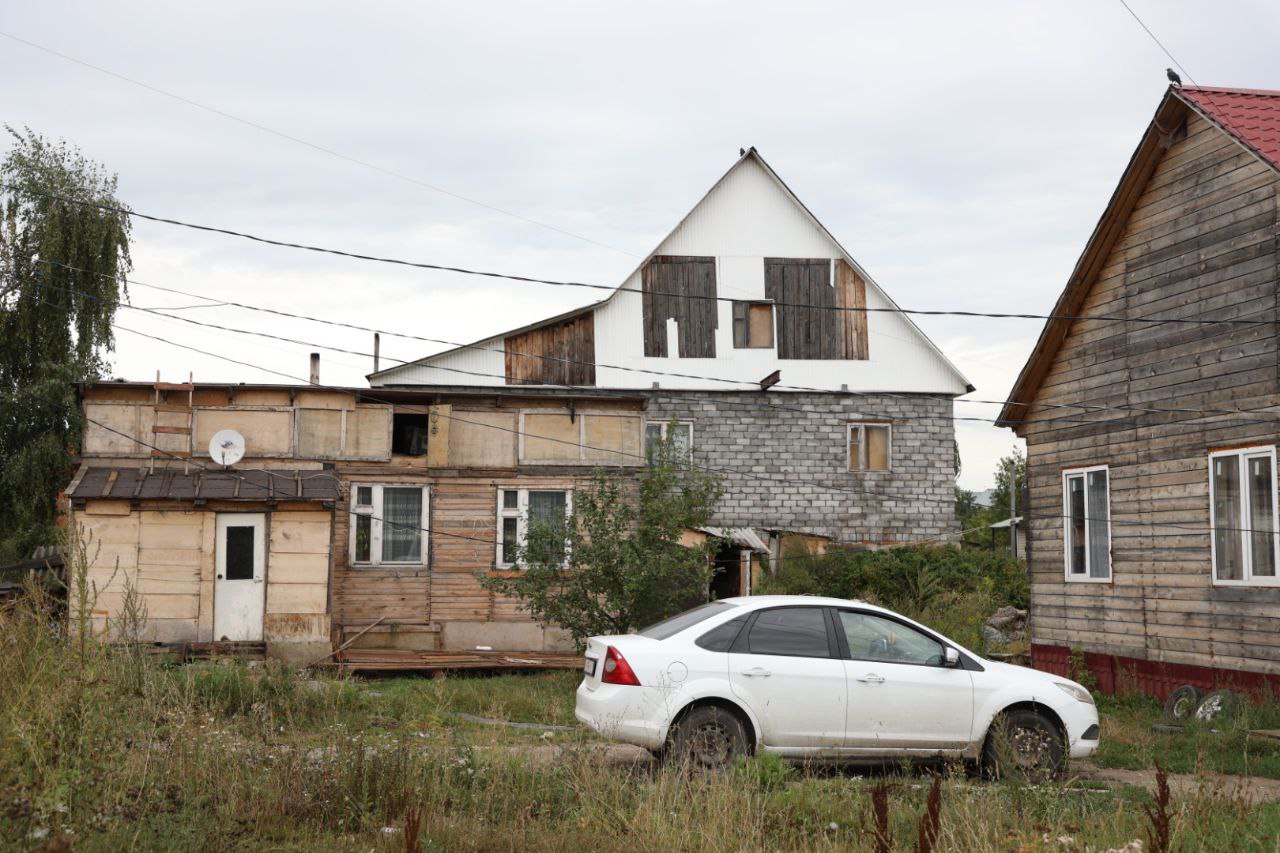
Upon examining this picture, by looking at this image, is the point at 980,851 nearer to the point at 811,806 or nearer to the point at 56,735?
the point at 811,806

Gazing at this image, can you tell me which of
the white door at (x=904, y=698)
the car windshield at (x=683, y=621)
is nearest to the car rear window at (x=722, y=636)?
the car windshield at (x=683, y=621)

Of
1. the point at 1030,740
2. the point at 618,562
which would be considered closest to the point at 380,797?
the point at 1030,740

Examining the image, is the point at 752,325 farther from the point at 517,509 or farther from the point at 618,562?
the point at 618,562

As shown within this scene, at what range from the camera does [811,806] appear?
7801mm

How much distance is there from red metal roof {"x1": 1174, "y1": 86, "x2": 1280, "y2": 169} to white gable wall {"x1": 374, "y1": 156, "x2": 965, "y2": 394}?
51.2 feet

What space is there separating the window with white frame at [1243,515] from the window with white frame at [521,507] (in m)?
11.3

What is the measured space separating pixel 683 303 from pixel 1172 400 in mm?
16859

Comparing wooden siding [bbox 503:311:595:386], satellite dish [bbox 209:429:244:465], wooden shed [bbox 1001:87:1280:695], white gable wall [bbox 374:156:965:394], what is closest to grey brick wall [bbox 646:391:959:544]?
white gable wall [bbox 374:156:965:394]

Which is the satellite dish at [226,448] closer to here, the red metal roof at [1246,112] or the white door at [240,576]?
the white door at [240,576]

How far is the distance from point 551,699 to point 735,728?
238 inches

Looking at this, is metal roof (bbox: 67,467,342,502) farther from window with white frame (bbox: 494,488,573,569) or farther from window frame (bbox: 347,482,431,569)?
window with white frame (bbox: 494,488,573,569)

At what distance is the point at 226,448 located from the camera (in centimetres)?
2141

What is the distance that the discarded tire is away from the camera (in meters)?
14.0

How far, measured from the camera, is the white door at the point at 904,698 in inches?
417
